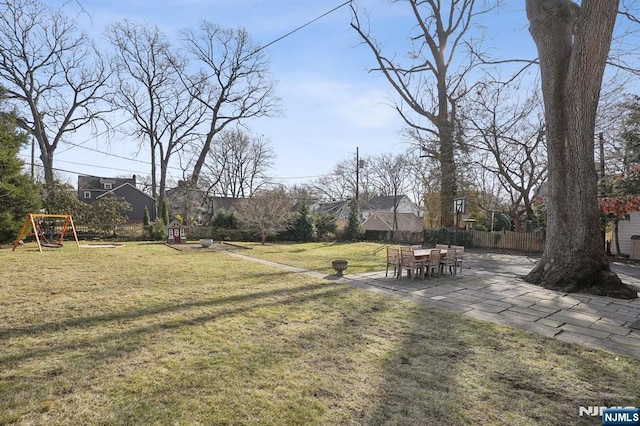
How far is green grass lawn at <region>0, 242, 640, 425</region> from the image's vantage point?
271 cm

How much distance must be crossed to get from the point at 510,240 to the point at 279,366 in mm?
18123

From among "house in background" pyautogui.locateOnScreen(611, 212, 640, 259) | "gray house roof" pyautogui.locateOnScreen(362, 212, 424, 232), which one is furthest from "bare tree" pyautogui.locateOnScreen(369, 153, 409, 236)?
"house in background" pyautogui.locateOnScreen(611, 212, 640, 259)

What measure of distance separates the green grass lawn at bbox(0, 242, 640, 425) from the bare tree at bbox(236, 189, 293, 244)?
1486 centimetres

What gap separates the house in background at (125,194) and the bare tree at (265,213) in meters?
21.6

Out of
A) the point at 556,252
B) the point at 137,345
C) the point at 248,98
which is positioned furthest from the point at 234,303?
the point at 248,98

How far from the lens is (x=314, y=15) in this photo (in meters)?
8.29

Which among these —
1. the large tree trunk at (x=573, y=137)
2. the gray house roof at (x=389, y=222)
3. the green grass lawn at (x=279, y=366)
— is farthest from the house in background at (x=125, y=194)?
the large tree trunk at (x=573, y=137)

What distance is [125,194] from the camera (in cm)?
3997

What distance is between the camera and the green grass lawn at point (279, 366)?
8.89ft

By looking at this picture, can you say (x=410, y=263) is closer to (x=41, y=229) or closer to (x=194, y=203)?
(x=41, y=229)

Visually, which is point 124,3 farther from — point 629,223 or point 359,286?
point 629,223

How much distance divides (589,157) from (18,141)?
73.3 ft

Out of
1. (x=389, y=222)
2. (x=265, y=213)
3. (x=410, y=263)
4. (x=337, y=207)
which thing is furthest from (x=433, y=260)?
(x=337, y=207)

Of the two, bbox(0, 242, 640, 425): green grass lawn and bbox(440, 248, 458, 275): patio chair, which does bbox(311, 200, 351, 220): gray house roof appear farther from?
bbox(0, 242, 640, 425): green grass lawn
